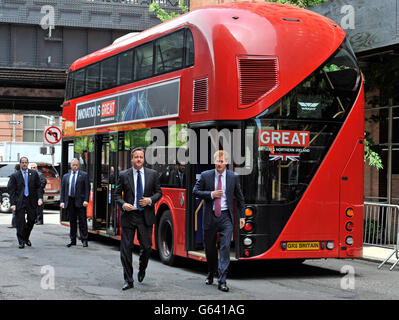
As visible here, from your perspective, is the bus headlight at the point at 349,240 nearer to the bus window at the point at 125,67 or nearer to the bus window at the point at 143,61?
the bus window at the point at 143,61

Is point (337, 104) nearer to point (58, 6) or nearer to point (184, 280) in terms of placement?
point (184, 280)

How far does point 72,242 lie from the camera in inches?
631

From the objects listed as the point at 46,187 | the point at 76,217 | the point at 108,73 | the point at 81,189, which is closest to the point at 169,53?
the point at 108,73

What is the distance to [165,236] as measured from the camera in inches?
515

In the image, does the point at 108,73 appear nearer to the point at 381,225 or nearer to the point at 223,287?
the point at 381,225

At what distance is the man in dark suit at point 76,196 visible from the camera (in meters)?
15.8

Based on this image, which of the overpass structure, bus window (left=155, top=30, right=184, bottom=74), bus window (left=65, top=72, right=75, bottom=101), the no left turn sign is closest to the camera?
bus window (left=155, top=30, right=184, bottom=74)

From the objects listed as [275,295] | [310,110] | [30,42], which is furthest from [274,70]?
[30,42]

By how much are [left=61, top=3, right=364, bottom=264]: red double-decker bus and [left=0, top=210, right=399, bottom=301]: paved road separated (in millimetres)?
→ 486

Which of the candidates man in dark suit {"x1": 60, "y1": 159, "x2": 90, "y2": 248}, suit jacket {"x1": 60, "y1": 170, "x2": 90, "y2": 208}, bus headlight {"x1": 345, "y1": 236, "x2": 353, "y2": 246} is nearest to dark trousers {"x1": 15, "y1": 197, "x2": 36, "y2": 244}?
man in dark suit {"x1": 60, "y1": 159, "x2": 90, "y2": 248}

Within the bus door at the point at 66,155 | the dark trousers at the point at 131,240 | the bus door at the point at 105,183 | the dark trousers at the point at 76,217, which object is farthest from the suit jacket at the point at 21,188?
the dark trousers at the point at 131,240

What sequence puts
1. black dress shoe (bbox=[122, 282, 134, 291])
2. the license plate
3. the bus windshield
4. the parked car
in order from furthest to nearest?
the parked car → the license plate → the bus windshield → black dress shoe (bbox=[122, 282, 134, 291])

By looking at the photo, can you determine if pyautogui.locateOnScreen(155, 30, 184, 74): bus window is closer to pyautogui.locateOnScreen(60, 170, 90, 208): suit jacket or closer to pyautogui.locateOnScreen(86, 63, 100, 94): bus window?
pyautogui.locateOnScreen(86, 63, 100, 94): bus window

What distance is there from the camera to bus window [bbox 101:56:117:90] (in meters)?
15.5
